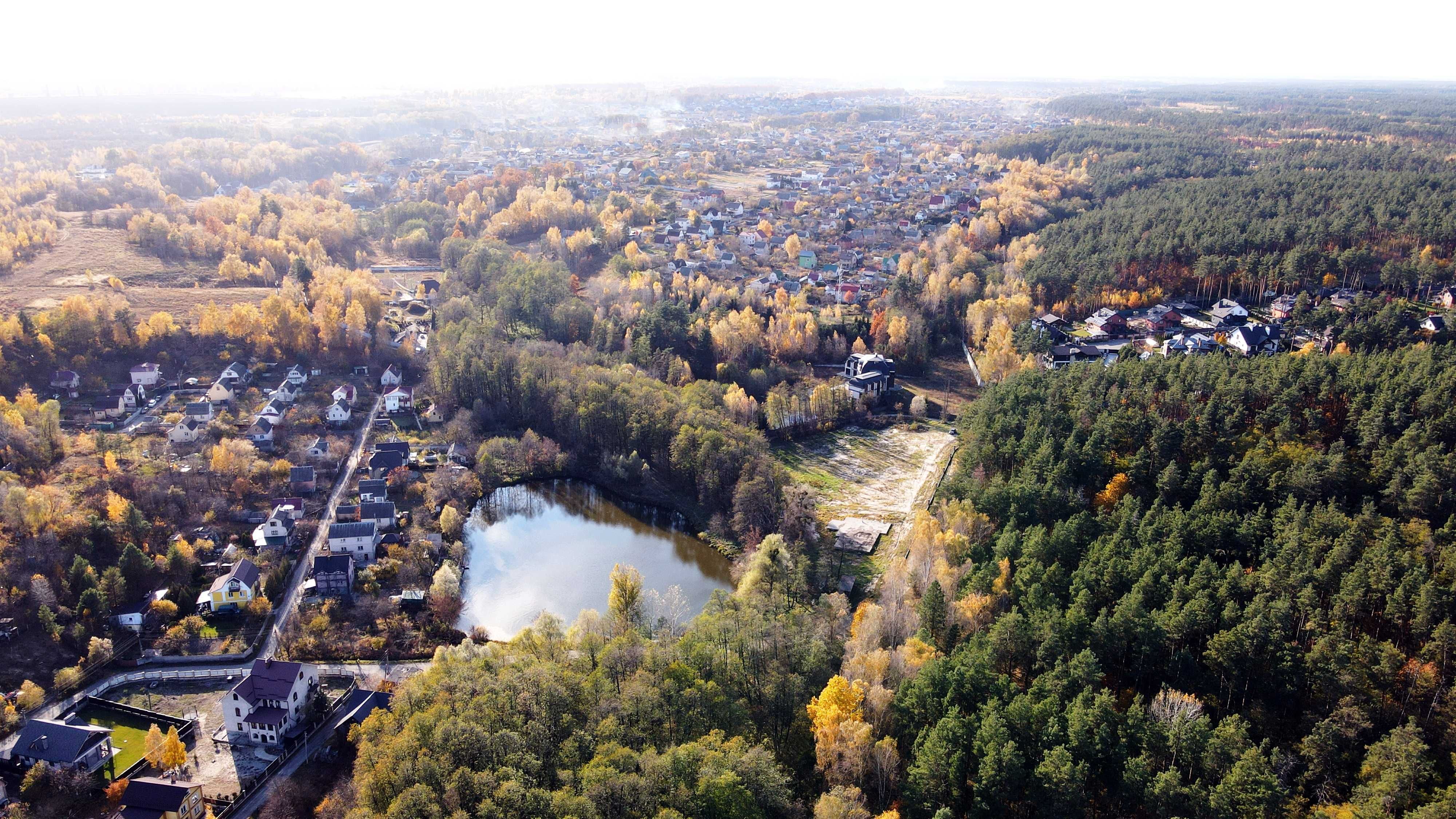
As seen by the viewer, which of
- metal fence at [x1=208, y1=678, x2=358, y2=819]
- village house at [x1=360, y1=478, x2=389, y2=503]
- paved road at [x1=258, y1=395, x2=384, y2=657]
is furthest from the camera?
village house at [x1=360, y1=478, x2=389, y2=503]

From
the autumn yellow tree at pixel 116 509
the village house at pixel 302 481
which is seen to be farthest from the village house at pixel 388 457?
the autumn yellow tree at pixel 116 509

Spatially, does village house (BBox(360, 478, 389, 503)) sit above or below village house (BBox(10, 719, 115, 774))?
above

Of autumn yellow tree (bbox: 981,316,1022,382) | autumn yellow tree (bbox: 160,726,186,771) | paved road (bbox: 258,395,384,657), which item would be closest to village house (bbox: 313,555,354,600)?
paved road (bbox: 258,395,384,657)

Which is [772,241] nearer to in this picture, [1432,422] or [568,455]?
[568,455]

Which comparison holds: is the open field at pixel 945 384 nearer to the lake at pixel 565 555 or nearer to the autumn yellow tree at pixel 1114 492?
the autumn yellow tree at pixel 1114 492

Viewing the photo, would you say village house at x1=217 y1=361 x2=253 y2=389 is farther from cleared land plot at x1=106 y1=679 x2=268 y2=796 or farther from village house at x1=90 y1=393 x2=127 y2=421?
cleared land plot at x1=106 y1=679 x2=268 y2=796

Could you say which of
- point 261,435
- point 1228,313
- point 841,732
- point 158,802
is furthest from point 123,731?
point 1228,313
